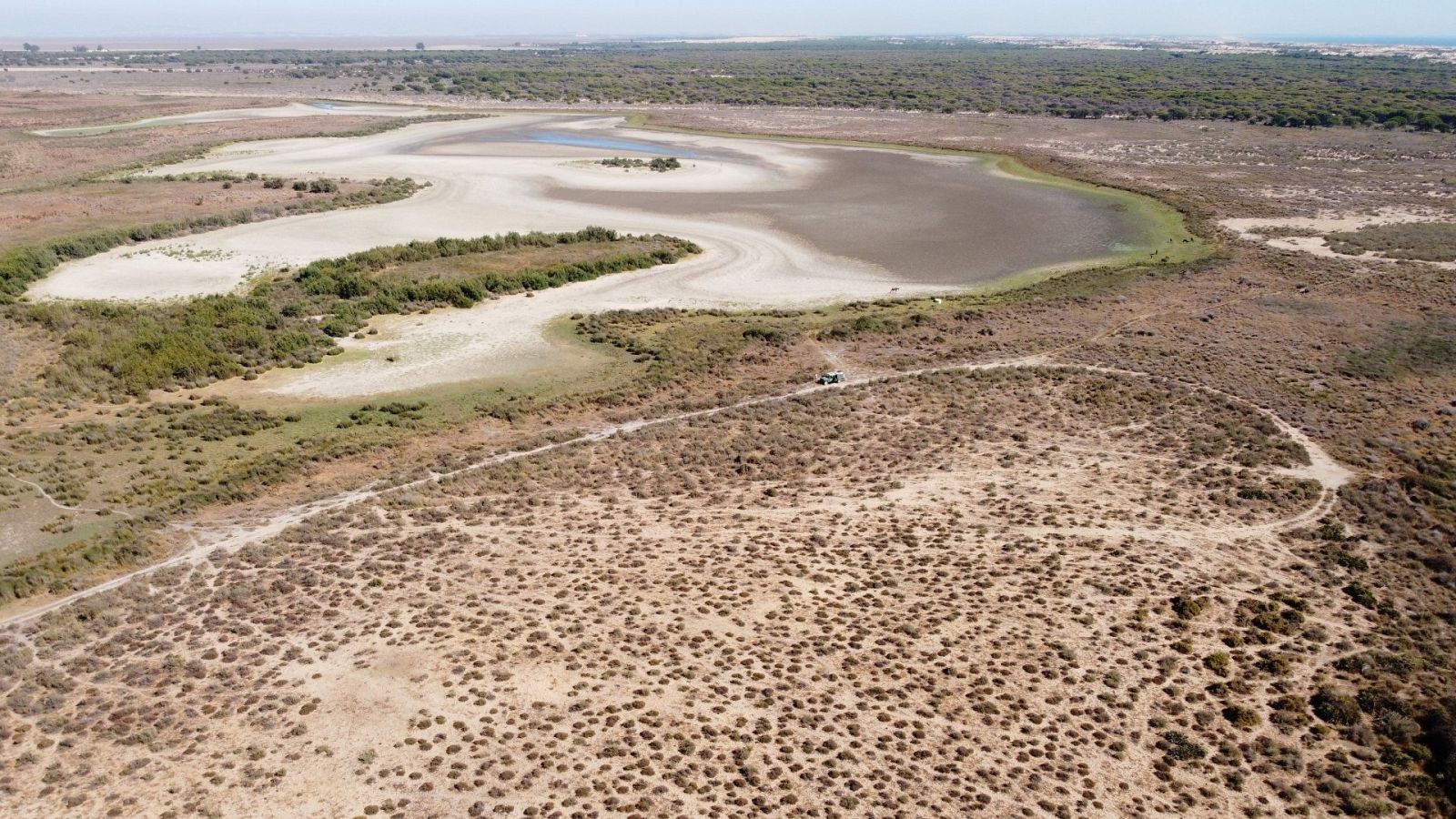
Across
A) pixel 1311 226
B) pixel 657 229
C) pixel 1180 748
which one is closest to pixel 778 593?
pixel 1180 748

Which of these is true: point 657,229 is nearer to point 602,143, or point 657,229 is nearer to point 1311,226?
point 602,143

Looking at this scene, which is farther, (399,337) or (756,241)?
(756,241)

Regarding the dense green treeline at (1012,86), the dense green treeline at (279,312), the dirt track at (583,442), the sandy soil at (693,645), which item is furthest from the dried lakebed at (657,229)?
the dense green treeline at (1012,86)

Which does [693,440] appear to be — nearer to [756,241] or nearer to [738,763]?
[738,763]

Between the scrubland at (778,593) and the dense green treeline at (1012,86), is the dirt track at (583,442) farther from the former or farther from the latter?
the dense green treeline at (1012,86)

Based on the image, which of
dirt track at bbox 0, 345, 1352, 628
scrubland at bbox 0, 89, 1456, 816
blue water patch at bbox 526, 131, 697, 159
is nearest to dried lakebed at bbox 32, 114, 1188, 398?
blue water patch at bbox 526, 131, 697, 159

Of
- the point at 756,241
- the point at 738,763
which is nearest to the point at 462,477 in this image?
the point at 738,763
